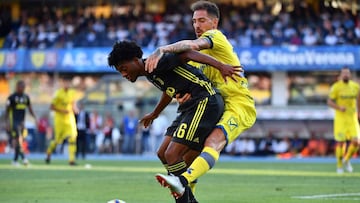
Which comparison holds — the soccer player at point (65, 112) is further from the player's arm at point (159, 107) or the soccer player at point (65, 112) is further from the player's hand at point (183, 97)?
the player's hand at point (183, 97)

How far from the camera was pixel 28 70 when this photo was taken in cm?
4209

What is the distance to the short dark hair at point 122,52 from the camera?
368 inches

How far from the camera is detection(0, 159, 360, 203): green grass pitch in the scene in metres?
12.5

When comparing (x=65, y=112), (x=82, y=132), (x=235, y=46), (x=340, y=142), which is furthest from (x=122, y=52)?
(x=235, y=46)

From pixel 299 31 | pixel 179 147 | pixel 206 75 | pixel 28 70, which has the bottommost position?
pixel 28 70

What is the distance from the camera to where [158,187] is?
602 inches

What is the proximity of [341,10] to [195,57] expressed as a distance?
30.9 metres

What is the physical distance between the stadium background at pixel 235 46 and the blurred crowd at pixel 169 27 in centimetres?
5

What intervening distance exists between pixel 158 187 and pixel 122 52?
20.6 feet

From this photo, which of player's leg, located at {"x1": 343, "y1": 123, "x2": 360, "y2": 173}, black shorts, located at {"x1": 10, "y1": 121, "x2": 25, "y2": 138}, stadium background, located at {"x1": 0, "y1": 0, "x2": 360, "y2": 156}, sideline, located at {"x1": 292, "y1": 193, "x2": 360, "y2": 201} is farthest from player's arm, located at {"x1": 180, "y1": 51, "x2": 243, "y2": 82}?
stadium background, located at {"x1": 0, "y1": 0, "x2": 360, "y2": 156}

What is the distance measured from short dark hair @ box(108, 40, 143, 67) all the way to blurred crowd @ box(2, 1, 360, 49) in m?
29.2

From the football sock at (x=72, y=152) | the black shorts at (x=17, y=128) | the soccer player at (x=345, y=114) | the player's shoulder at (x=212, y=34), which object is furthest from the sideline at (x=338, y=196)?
the black shorts at (x=17, y=128)

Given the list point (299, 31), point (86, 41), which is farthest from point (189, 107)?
point (86, 41)

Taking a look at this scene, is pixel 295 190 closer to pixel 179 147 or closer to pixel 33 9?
pixel 179 147
